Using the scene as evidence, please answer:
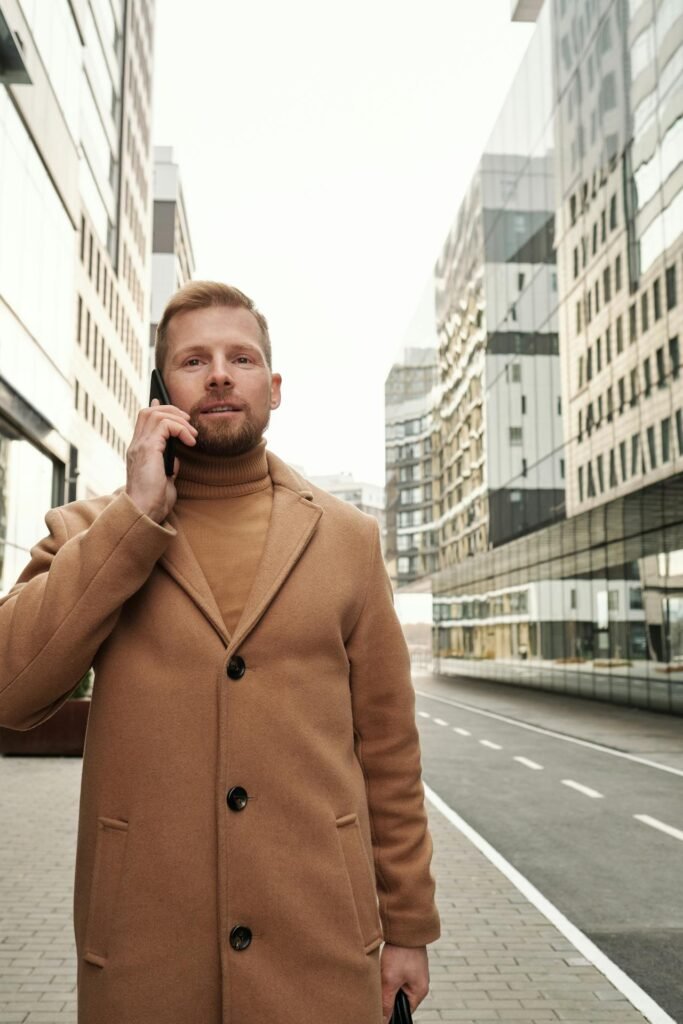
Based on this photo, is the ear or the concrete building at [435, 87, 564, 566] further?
the concrete building at [435, 87, 564, 566]

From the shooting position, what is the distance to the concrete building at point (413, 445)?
193ft

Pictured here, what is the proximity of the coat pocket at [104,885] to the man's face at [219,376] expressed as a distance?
0.84 metres

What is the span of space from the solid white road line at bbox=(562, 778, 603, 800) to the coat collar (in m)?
9.92

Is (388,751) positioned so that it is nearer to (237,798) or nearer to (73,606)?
(237,798)

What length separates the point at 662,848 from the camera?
8.56m

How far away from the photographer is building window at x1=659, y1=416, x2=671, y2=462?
23.5m

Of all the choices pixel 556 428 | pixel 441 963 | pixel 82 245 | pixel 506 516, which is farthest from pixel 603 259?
pixel 441 963

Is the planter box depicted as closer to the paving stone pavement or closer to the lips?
the paving stone pavement

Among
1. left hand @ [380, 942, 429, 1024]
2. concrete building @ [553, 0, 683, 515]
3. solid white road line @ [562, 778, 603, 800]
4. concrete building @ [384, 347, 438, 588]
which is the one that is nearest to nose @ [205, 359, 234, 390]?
left hand @ [380, 942, 429, 1024]

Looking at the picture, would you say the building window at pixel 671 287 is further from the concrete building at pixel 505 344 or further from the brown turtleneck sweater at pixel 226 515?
the brown turtleneck sweater at pixel 226 515

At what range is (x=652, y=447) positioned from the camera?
2464 cm

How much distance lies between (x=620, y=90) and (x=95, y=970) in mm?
29043

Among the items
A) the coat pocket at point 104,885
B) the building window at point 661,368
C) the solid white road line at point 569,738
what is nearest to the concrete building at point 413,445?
the solid white road line at point 569,738

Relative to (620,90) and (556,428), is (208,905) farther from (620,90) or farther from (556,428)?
(556,428)
